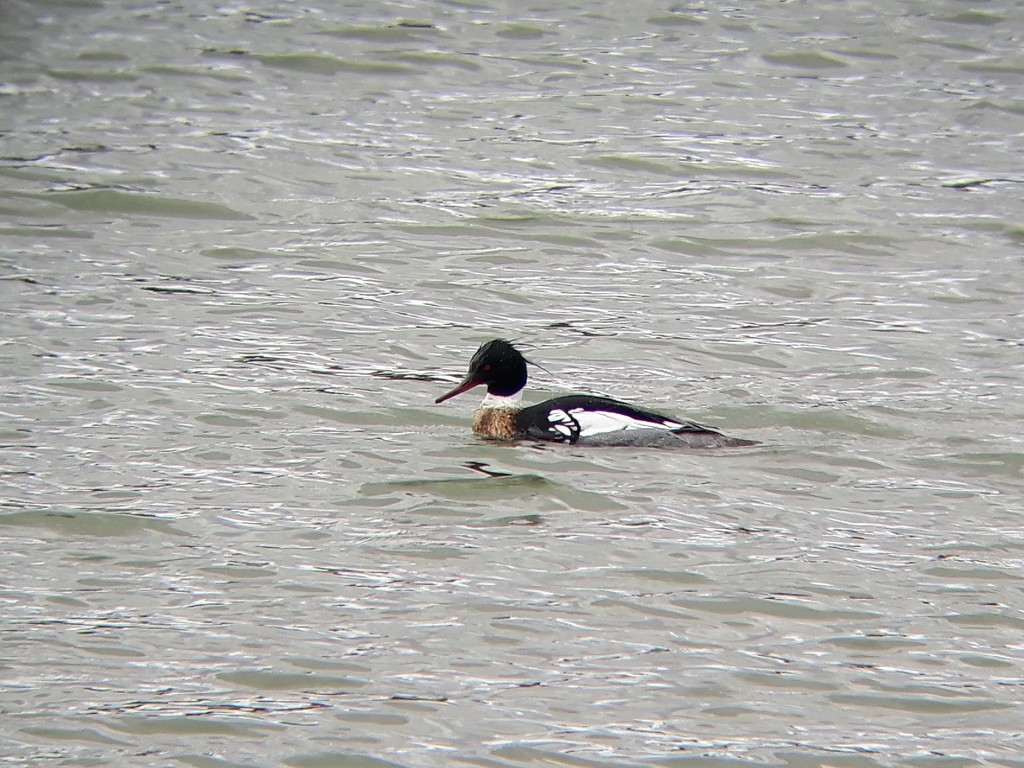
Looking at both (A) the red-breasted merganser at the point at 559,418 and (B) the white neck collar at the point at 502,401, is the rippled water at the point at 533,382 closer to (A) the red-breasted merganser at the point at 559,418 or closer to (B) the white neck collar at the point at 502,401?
(A) the red-breasted merganser at the point at 559,418

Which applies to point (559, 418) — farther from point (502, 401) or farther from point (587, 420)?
point (502, 401)

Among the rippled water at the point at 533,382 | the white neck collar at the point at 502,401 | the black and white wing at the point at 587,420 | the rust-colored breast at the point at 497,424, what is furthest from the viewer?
the white neck collar at the point at 502,401

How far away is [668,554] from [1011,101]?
10648mm

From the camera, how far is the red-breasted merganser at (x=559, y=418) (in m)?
9.39

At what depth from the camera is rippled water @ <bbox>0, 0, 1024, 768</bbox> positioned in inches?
253

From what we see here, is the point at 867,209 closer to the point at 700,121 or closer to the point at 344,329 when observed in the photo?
the point at 700,121

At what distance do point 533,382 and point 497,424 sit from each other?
4.06 feet

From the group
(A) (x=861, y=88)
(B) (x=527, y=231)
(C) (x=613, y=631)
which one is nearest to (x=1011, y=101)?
(A) (x=861, y=88)

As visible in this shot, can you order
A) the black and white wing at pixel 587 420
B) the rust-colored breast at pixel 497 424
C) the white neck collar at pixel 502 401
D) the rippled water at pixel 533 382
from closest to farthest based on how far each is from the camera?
the rippled water at pixel 533 382, the black and white wing at pixel 587 420, the rust-colored breast at pixel 497 424, the white neck collar at pixel 502 401

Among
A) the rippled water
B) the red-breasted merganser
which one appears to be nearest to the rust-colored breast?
the red-breasted merganser

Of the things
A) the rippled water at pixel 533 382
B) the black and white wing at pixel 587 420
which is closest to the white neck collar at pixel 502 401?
the black and white wing at pixel 587 420

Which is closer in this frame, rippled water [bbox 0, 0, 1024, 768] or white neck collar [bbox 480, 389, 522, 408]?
rippled water [bbox 0, 0, 1024, 768]

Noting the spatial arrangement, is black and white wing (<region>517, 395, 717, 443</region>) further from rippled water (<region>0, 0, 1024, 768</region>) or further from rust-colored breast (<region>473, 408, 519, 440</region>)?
rippled water (<region>0, 0, 1024, 768</region>)

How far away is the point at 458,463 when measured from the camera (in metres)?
9.30
